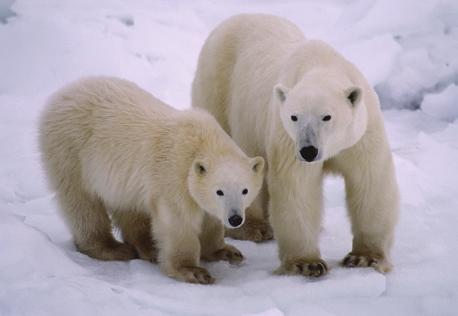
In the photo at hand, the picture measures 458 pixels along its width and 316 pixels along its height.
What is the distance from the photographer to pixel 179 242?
420 cm

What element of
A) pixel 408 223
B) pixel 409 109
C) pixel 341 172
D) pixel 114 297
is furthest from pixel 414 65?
pixel 114 297

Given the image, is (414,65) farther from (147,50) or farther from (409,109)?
(147,50)

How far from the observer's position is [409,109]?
725 cm

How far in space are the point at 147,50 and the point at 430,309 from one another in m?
5.19

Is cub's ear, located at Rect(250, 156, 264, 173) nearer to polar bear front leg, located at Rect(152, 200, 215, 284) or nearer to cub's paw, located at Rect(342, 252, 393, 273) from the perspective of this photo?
polar bear front leg, located at Rect(152, 200, 215, 284)

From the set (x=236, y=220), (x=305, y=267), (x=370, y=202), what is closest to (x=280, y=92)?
(x=236, y=220)

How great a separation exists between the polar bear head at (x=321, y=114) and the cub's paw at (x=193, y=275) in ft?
3.14

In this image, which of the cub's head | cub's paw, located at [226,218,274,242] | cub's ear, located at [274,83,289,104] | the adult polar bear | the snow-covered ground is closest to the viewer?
the snow-covered ground

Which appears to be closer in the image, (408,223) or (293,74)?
(293,74)

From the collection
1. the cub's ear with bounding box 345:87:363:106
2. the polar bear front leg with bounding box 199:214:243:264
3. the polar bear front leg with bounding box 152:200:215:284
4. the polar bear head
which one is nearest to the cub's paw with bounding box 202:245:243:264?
the polar bear front leg with bounding box 199:214:243:264

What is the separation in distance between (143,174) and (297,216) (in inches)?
37.6

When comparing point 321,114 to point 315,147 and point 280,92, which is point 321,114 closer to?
point 315,147

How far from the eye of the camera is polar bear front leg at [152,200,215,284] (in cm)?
418

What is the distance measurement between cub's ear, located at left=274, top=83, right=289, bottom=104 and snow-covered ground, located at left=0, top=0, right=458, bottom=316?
0.99 metres
